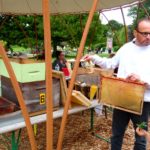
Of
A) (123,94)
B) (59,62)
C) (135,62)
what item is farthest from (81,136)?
(59,62)

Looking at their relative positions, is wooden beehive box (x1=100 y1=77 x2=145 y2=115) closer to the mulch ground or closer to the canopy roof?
the mulch ground

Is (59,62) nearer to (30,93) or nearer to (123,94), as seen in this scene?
(30,93)

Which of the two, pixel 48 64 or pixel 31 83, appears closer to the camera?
pixel 48 64

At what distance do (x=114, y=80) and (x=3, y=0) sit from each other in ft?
13.6

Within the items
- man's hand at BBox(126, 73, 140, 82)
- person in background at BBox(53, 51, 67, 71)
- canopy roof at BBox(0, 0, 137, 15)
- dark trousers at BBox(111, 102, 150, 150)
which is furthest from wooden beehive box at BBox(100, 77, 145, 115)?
person in background at BBox(53, 51, 67, 71)

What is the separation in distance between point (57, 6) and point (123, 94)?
4.39 metres

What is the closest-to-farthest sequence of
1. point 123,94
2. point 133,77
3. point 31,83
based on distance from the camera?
point 133,77 → point 123,94 → point 31,83

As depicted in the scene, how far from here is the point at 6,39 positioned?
756 inches

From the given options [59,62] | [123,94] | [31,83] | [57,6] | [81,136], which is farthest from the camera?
[59,62]

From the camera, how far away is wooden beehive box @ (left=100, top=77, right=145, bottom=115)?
94.7 inches

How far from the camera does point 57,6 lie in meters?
6.41

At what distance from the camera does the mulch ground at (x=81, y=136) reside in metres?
3.93

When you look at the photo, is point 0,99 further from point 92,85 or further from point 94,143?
point 94,143

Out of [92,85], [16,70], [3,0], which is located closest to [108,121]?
[92,85]
